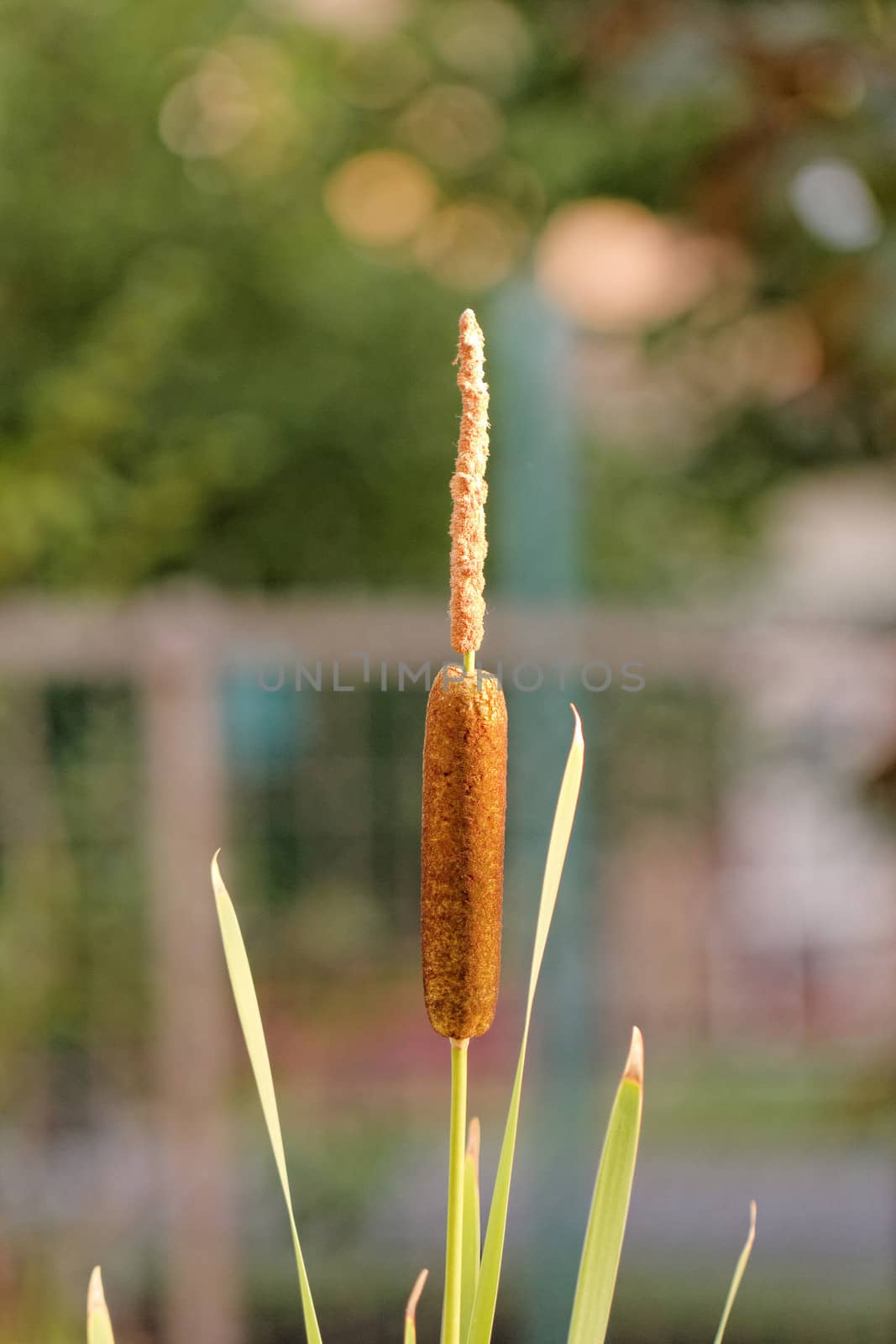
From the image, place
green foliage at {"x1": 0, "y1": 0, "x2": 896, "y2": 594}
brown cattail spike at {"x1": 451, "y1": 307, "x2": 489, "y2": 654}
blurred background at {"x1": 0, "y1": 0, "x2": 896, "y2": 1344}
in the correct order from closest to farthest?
brown cattail spike at {"x1": 451, "y1": 307, "x2": 489, "y2": 654}
blurred background at {"x1": 0, "y1": 0, "x2": 896, "y2": 1344}
green foliage at {"x1": 0, "y1": 0, "x2": 896, "y2": 594}

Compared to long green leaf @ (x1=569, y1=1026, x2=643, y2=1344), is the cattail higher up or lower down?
higher up

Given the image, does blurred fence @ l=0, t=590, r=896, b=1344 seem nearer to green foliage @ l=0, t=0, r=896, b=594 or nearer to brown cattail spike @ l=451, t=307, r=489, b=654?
green foliage @ l=0, t=0, r=896, b=594

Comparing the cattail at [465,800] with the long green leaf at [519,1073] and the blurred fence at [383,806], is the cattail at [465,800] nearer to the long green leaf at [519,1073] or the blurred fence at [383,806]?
the long green leaf at [519,1073]

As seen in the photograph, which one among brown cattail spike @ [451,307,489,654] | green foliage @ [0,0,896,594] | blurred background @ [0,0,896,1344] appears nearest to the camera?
brown cattail spike @ [451,307,489,654]

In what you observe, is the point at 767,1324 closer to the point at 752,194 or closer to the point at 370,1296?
the point at 370,1296

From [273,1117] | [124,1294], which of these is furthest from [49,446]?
[273,1117]

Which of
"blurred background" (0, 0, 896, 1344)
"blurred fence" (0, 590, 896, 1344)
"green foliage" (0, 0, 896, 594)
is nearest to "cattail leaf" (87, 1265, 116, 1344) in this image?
"blurred background" (0, 0, 896, 1344)

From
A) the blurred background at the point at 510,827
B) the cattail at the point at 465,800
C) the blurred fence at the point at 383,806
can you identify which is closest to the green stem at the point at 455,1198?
the cattail at the point at 465,800

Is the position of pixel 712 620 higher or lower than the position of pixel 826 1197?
higher
